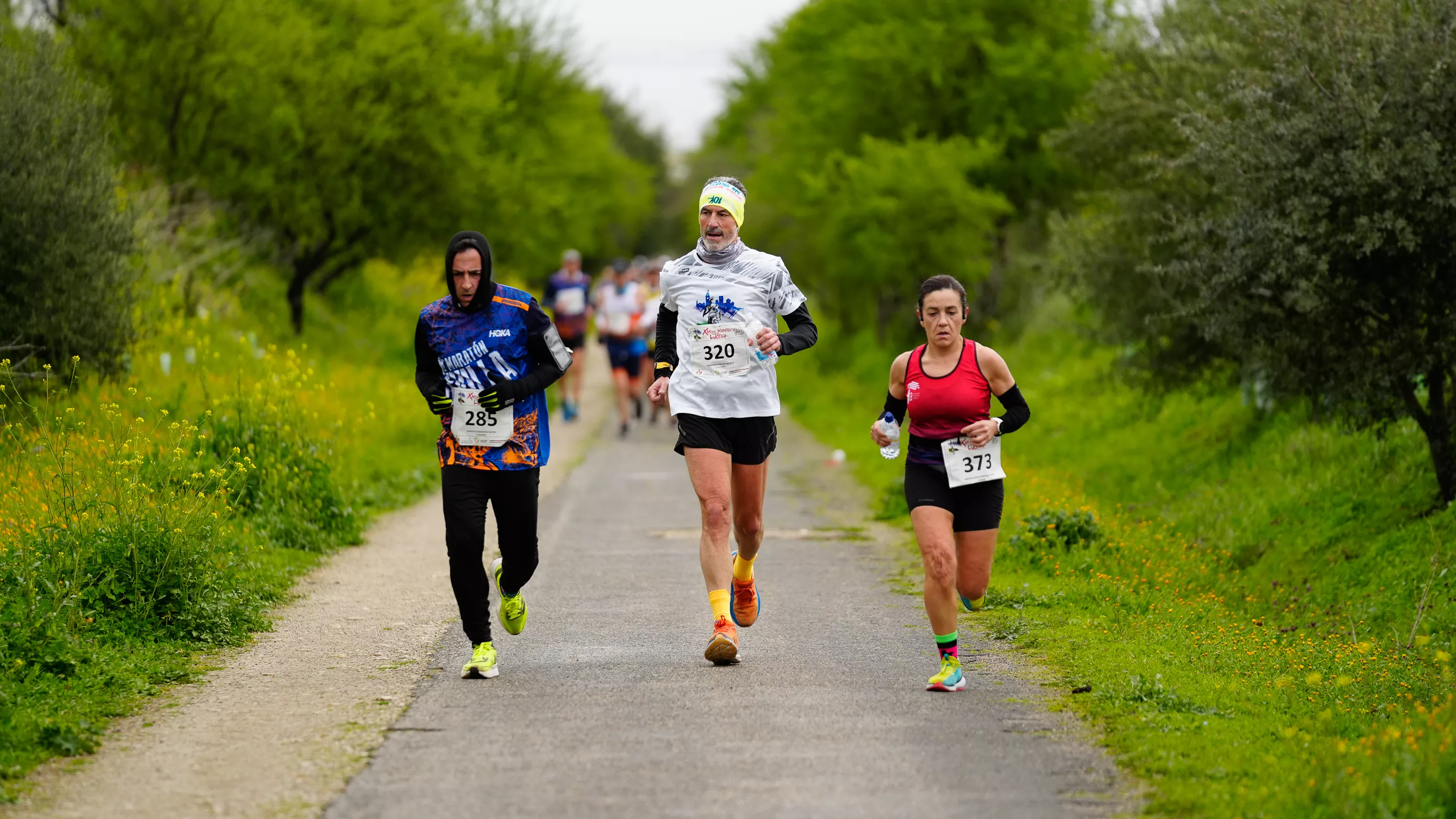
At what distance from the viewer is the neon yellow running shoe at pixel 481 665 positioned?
7.74 metres

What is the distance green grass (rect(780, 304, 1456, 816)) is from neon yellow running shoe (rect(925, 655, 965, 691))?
0.51m

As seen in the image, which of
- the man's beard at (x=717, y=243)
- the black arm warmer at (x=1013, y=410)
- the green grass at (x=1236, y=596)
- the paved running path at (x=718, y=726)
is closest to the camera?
the paved running path at (x=718, y=726)

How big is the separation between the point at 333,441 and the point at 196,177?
10.2 m

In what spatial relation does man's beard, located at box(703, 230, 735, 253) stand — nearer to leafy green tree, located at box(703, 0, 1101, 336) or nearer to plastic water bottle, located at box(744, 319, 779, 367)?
plastic water bottle, located at box(744, 319, 779, 367)

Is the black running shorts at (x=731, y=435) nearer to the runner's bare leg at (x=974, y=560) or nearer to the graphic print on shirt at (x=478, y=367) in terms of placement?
the graphic print on shirt at (x=478, y=367)

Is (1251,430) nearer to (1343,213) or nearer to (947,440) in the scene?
(1343,213)

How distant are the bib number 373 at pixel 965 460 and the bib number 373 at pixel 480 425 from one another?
2123mm

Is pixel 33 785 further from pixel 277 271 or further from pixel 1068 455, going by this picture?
pixel 277 271

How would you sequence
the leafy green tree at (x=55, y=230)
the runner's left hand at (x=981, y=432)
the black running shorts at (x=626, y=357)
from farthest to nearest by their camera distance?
the black running shorts at (x=626, y=357)
the leafy green tree at (x=55, y=230)
the runner's left hand at (x=981, y=432)

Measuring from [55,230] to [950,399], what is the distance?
933 centimetres

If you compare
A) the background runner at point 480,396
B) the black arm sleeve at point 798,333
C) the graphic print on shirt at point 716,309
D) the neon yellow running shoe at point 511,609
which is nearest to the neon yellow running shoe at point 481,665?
the background runner at point 480,396

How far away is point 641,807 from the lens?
5566 mm

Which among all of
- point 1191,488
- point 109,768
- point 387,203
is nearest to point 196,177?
point 387,203

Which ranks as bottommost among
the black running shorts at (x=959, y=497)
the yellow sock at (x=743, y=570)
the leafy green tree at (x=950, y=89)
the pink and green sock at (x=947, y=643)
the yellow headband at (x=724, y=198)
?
the pink and green sock at (x=947, y=643)
